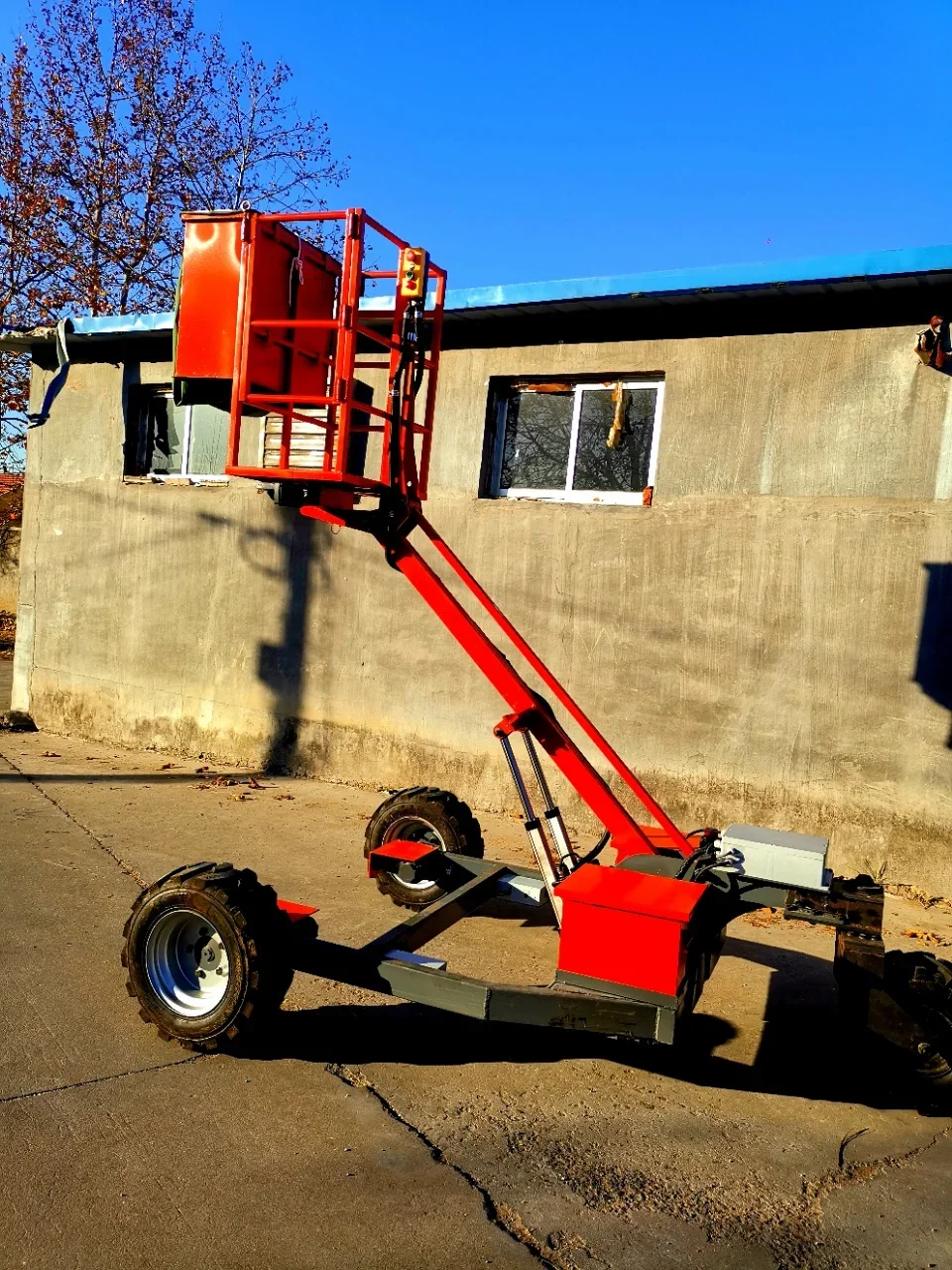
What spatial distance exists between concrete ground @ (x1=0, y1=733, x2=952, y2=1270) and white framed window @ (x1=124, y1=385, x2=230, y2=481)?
586cm

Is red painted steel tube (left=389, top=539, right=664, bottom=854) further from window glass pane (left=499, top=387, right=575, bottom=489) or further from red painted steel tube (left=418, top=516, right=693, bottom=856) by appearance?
window glass pane (left=499, top=387, right=575, bottom=489)

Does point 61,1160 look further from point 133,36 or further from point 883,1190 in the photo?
point 133,36

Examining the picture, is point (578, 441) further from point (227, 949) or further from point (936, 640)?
point (227, 949)

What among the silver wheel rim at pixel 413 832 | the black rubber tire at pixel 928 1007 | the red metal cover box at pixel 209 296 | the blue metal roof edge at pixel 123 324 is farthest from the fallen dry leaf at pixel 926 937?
the blue metal roof edge at pixel 123 324

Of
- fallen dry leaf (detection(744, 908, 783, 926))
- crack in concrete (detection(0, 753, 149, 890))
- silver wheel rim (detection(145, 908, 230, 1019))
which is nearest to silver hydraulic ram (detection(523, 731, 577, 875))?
silver wheel rim (detection(145, 908, 230, 1019))

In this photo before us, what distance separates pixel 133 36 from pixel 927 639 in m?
21.1

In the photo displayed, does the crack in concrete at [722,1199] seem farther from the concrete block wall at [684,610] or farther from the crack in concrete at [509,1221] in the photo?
the concrete block wall at [684,610]

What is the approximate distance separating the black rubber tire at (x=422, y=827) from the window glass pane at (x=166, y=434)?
6036mm

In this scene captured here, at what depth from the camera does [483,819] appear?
8.38 meters

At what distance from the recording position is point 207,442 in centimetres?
1062

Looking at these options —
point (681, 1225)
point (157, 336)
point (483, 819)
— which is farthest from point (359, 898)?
point (157, 336)

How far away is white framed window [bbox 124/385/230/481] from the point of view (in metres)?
10.6

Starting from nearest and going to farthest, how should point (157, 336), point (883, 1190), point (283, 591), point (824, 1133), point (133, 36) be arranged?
point (883, 1190) → point (824, 1133) → point (283, 591) → point (157, 336) → point (133, 36)

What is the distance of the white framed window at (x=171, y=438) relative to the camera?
10.6 metres
